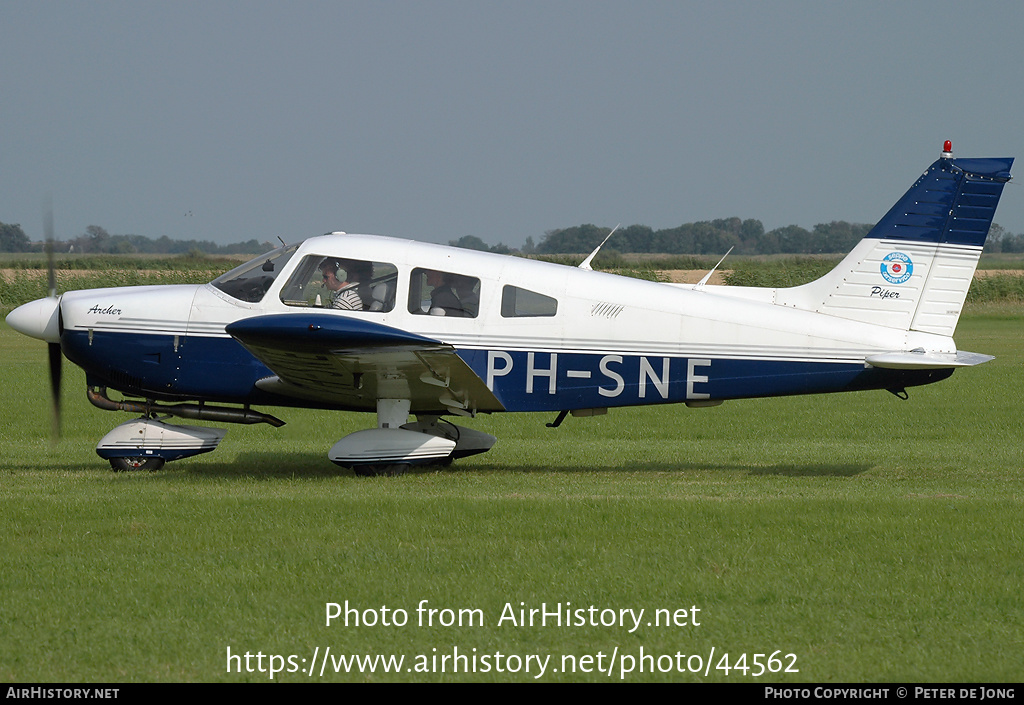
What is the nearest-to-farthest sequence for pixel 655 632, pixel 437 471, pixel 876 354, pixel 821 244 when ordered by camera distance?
pixel 655 632 → pixel 876 354 → pixel 437 471 → pixel 821 244

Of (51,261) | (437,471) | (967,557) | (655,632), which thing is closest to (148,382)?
(51,261)

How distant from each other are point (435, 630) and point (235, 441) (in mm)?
8509

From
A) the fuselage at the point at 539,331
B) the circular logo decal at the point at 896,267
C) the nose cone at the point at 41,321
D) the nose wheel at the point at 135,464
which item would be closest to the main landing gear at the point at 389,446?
the fuselage at the point at 539,331

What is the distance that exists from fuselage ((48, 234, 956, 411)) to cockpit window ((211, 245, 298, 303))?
1cm

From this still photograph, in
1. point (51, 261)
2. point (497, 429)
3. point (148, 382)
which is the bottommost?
point (497, 429)

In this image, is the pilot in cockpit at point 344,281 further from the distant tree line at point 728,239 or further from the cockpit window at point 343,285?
the distant tree line at point 728,239

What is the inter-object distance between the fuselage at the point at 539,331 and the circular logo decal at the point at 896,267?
19.2 inches

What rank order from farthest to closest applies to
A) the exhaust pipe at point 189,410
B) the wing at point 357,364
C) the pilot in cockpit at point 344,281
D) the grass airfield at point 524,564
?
1. the exhaust pipe at point 189,410
2. the pilot in cockpit at point 344,281
3. the wing at point 357,364
4. the grass airfield at point 524,564

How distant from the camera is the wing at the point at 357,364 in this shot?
8266 mm

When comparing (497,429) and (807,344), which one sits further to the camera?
(497,429)

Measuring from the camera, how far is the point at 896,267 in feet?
32.0

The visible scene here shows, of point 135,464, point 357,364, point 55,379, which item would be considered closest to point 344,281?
point 357,364

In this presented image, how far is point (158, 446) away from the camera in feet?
32.2
